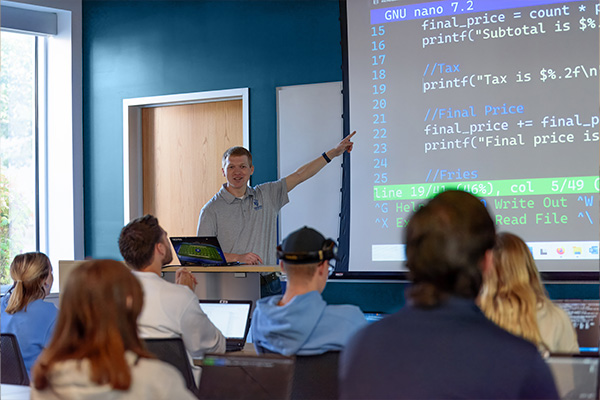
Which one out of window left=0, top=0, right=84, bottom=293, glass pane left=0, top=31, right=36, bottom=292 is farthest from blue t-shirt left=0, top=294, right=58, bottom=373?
glass pane left=0, top=31, right=36, bottom=292

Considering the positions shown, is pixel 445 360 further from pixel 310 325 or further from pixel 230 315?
pixel 230 315

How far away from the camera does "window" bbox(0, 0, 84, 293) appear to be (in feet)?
19.4

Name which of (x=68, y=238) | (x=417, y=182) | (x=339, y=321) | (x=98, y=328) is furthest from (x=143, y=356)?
(x=68, y=238)

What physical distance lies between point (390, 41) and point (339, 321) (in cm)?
240

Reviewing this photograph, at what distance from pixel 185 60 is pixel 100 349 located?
14.8 ft

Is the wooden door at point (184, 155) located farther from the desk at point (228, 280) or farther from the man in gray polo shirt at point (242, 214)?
the desk at point (228, 280)

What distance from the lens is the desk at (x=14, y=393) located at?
2.12 metres

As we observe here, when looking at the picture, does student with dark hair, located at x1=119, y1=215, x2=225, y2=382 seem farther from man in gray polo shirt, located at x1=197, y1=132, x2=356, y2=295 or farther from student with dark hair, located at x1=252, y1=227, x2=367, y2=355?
man in gray polo shirt, located at x1=197, y1=132, x2=356, y2=295

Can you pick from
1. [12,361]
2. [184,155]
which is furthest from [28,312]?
[184,155]

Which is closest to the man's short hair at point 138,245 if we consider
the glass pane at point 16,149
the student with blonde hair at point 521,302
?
the student with blonde hair at point 521,302

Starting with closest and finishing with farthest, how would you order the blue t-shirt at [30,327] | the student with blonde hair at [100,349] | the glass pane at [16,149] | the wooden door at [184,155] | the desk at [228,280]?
the student with blonde hair at [100,349] → the blue t-shirt at [30,327] → the desk at [228,280] → the wooden door at [184,155] → the glass pane at [16,149]

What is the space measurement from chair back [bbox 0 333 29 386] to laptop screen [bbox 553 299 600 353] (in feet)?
7.35

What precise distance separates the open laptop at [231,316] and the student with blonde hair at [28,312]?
75 centimetres

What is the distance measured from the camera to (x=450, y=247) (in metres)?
1.24
